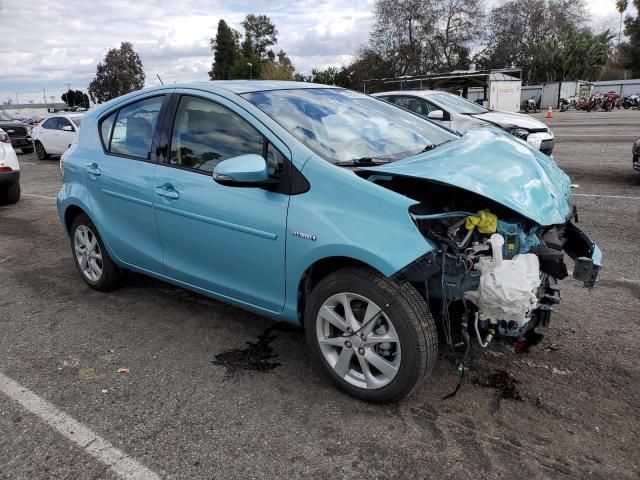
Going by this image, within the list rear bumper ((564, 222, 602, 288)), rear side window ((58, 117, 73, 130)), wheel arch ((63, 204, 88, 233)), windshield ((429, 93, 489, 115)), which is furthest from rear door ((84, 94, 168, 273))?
rear side window ((58, 117, 73, 130))

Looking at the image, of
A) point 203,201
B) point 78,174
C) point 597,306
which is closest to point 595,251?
point 597,306

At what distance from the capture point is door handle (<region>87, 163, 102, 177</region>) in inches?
170

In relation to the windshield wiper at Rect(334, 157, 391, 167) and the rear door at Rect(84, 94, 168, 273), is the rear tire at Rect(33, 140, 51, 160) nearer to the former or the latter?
the rear door at Rect(84, 94, 168, 273)

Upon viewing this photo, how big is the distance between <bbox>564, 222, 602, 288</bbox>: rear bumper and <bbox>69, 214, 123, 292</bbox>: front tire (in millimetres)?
3546

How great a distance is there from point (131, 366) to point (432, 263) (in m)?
2.08

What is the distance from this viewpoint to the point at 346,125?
356cm

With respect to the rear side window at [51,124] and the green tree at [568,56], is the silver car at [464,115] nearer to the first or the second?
the rear side window at [51,124]

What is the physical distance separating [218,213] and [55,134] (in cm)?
1570

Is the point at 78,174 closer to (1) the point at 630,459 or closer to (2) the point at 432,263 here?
(2) the point at 432,263

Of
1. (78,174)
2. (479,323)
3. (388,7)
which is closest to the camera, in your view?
(479,323)

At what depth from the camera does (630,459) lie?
253 centimetres

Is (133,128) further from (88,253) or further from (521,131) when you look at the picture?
(521,131)

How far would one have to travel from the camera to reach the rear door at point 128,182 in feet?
12.9

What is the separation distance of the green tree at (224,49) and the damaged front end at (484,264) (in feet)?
316
